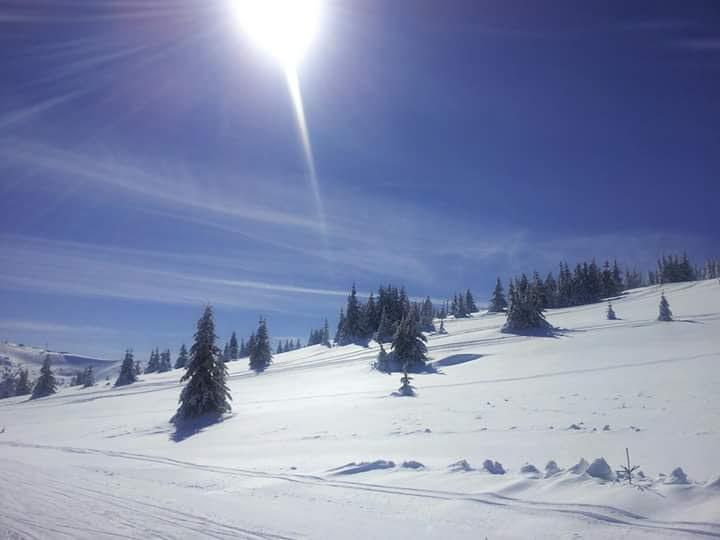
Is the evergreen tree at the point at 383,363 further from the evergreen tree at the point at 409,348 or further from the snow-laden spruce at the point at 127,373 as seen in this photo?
the snow-laden spruce at the point at 127,373

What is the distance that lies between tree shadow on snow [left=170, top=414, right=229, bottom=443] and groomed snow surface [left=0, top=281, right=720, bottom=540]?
0.45 m

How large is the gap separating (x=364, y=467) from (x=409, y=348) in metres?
30.2

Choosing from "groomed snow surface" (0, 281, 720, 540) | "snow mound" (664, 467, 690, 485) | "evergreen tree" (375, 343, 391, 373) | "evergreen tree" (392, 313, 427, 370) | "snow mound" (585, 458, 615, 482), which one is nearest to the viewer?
"groomed snow surface" (0, 281, 720, 540)

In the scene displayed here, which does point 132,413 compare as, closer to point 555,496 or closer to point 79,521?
point 79,521

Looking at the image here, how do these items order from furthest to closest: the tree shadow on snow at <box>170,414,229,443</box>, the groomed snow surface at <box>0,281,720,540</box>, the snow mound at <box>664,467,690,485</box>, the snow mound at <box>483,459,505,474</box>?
the tree shadow on snow at <box>170,414,229,443</box>, the snow mound at <box>483,459,505,474</box>, the snow mound at <box>664,467,690,485</box>, the groomed snow surface at <box>0,281,720,540</box>

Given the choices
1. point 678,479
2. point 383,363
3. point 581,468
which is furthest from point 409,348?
point 678,479

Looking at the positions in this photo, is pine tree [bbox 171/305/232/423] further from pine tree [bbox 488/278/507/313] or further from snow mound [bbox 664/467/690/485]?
pine tree [bbox 488/278/507/313]

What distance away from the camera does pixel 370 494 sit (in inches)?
347

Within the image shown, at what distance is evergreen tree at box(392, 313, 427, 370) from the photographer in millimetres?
40250

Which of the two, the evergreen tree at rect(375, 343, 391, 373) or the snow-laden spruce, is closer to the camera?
the evergreen tree at rect(375, 343, 391, 373)

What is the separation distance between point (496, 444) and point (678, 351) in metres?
24.3

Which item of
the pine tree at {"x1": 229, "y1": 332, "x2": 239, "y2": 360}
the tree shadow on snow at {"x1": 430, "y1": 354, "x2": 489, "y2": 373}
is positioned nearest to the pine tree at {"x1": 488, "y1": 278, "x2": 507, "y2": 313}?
the tree shadow on snow at {"x1": 430, "y1": 354, "x2": 489, "y2": 373}

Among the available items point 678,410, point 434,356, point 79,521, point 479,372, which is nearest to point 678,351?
point 479,372

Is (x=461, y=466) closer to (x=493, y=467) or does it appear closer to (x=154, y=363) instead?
(x=493, y=467)
